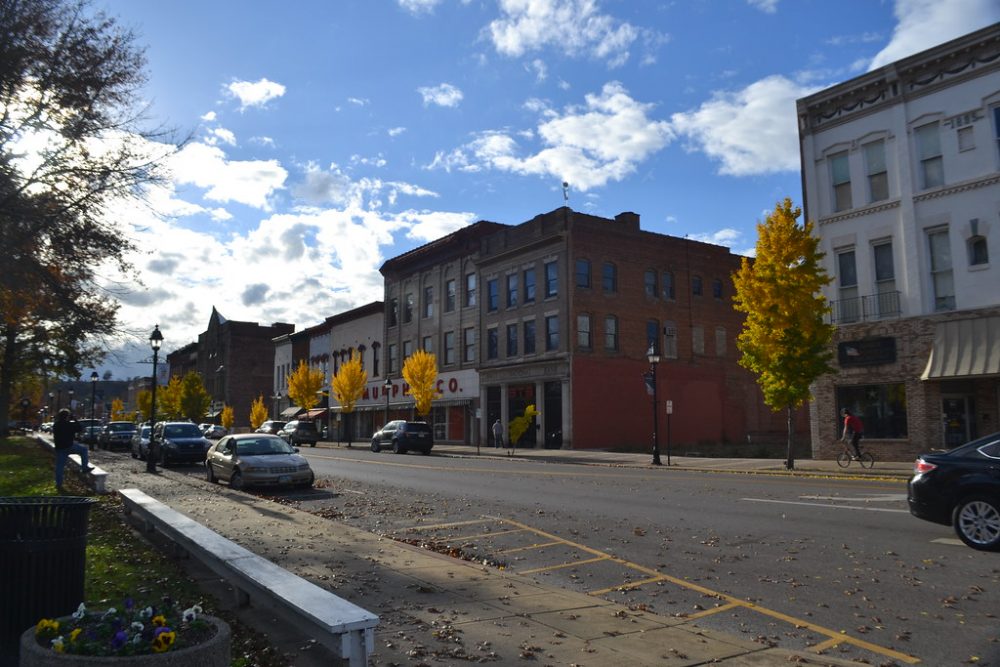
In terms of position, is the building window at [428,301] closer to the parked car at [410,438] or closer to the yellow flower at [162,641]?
the parked car at [410,438]

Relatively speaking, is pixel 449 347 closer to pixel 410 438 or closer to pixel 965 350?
pixel 410 438

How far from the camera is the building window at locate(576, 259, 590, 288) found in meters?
43.4

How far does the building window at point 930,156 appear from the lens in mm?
26750

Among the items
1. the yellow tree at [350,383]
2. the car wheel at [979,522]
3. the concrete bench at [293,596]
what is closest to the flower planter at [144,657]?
the concrete bench at [293,596]

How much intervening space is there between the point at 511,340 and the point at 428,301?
11.5 meters

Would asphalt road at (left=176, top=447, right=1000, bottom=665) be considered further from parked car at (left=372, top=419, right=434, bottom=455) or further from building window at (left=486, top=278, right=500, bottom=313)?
building window at (left=486, top=278, right=500, bottom=313)

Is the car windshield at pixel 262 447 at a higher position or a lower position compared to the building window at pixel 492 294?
lower

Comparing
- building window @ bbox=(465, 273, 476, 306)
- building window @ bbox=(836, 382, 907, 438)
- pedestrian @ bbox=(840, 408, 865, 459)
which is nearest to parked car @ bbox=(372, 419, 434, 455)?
building window @ bbox=(465, 273, 476, 306)

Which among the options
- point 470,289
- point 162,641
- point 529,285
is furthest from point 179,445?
point 470,289

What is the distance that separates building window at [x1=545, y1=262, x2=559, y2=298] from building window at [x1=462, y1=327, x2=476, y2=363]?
7779 millimetres

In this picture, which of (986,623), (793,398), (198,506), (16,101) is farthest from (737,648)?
(793,398)

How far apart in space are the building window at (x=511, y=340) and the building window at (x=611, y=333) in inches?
233

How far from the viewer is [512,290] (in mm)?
47656

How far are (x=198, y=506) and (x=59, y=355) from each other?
30.8 metres
